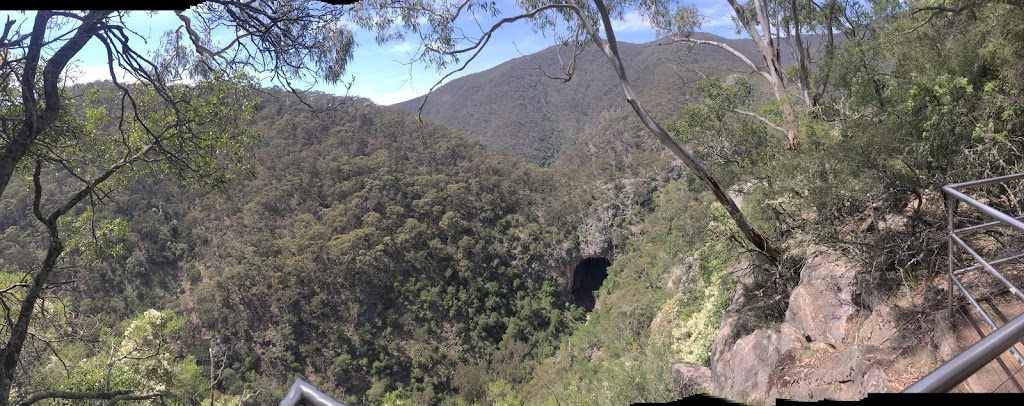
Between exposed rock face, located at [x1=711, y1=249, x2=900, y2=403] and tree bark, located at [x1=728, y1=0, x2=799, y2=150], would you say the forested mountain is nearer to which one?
tree bark, located at [x1=728, y1=0, x2=799, y2=150]

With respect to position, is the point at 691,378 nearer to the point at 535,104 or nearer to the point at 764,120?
the point at 764,120

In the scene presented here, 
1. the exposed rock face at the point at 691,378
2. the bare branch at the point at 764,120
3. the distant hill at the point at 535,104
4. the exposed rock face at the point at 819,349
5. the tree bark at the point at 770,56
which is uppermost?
the distant hill at the point at 535,104

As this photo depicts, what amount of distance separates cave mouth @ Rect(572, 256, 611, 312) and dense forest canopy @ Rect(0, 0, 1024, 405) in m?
0.63

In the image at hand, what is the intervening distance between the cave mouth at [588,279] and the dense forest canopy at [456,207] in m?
0.63

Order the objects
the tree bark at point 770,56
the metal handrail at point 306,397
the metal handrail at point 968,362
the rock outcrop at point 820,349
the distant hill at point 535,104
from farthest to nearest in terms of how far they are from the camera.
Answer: the distant hill at point 535,104
the tree bark at point 770,56
the rock outcrop at point 820,349
the metal handrail at point 306,397
the metal handrail at point 968,362

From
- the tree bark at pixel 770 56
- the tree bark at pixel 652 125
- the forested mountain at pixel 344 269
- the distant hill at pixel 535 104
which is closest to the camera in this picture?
the tree bark at pixel 652 125

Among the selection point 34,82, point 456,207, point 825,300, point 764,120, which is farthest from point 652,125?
point 456,207

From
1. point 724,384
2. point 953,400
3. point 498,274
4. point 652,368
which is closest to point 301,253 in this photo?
point 498,274

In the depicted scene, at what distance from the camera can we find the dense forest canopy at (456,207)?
430 cm

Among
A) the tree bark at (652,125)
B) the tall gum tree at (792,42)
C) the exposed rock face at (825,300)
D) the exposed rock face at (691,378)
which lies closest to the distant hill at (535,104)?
the tall gum tree at (792,42)

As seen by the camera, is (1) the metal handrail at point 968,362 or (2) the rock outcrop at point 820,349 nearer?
(1) the metal handrail at point 968,362

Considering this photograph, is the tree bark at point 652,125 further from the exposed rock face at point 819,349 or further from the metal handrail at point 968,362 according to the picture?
the metal handrail at point 968,362

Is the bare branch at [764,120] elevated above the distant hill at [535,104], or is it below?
below

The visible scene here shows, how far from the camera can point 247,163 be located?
5.29 metres
